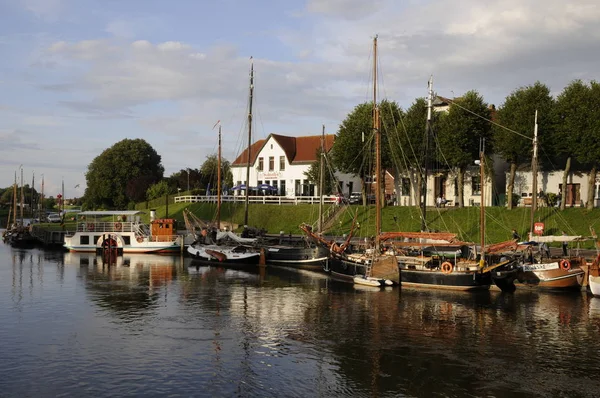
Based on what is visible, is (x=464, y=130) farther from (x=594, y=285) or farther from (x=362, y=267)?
(x=594, y=285)

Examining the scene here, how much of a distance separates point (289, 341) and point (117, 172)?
109m

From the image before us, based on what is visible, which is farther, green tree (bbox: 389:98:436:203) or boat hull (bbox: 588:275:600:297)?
green tree (bbox: 389:98:436:203)

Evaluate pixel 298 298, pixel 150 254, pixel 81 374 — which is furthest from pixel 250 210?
pixel 81 374

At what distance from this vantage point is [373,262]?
46250 mm

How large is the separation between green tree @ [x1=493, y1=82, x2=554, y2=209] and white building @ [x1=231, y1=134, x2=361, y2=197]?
1112 inches

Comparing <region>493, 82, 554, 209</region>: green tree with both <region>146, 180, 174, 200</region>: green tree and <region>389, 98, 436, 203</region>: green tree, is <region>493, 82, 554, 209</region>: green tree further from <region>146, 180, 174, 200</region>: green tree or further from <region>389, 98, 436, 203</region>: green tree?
<region>146, 180, 174, 200</region>: green tree

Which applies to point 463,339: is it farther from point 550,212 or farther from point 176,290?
point 550,212

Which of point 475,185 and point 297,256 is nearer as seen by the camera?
point 297,256

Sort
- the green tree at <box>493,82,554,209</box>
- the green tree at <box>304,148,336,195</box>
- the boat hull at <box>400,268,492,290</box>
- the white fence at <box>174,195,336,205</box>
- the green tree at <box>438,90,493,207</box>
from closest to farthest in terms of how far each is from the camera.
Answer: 1. the boat hull at <box>400,268,492,290</box>
2. the green tree at <box>493,82,554,209</box>
3. the green tree at <box>438,90,493,207</box>
4. the white fence at <box>174,195,336,205</box>
5. the green tree at <box>304,148,336,195</box>

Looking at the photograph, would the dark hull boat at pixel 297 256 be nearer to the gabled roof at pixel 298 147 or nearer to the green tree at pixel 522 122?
the green tree at pixel 522 122

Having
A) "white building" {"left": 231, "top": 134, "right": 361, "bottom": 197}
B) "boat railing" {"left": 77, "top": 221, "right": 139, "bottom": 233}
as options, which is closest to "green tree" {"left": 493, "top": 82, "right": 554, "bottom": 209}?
"white building" {"left": 231, "top": 134, "right": 361, "bottom": 197}

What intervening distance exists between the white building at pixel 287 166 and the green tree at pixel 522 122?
92.7 ft

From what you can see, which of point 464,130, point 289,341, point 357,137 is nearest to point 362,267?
point 289,341

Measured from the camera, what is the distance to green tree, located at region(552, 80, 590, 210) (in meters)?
61.0
